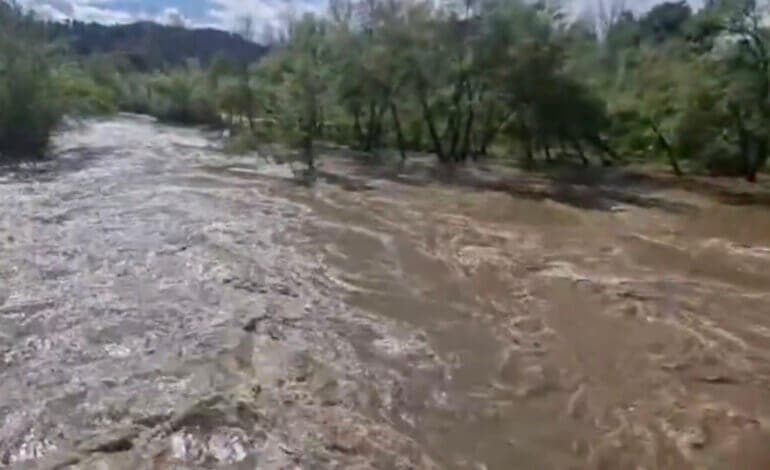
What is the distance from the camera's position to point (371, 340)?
973 centimetres

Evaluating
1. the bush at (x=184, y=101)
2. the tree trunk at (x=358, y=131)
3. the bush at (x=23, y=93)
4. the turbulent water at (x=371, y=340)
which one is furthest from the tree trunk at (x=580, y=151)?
the bush at (x=184, y=101)

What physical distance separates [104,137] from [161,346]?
1355 inches

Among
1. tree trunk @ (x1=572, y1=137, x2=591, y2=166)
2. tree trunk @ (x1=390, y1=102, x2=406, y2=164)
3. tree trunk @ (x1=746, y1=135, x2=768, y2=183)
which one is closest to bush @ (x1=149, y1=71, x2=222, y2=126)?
tree trunk @ (x1=390, y1=102, x2=406, y2=164)

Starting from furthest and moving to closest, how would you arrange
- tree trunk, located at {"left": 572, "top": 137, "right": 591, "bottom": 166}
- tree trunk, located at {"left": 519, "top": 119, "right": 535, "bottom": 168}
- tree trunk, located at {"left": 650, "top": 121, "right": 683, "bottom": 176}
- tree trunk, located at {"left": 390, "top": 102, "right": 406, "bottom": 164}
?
tree trunk, located at {"left": 390, "top": 102, "right": 406, "bottom": 164} → tree trunk, located at {"left": 572, "top": 137, "right": 591, "bottom": 166} → tree trunk, located at {"left": 650, "top": 121, "right": 683, "bottom": 176} → tree trunk, located at {"left": 519, "top": 119, "right": 535, "bottom": 168}

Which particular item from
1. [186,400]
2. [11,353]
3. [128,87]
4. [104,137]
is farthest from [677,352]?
[128,87]

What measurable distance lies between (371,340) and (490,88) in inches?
1013

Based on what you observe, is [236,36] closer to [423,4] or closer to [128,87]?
[128,87]

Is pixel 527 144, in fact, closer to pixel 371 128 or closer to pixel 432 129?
pixel 432 129

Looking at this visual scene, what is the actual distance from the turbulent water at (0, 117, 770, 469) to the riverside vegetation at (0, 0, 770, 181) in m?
12.5

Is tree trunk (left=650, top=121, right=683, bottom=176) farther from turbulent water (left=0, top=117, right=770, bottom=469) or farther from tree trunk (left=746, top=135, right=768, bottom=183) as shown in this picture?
turbulent water (left=0, top=117, right=770, bottom=469)

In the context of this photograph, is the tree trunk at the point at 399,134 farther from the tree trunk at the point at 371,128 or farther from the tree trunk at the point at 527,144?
the tree trunk at the point at 527,144

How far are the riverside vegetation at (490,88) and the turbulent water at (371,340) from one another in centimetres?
1254

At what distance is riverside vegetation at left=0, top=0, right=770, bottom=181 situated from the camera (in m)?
30.9

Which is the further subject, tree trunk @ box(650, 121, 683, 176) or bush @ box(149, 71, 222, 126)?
bush @ box(149, 71, 222, 126)
